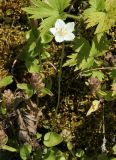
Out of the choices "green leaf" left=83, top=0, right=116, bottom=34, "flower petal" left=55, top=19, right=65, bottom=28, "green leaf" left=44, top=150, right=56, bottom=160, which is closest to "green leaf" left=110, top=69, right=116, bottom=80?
"green leaf" left=83, top=0, right=116, bottom=34

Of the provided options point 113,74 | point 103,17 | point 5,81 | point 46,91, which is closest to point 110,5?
point 103,17

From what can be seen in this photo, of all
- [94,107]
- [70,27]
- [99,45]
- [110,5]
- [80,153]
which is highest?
[110,5]

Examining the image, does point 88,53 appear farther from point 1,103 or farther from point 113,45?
point 1,103

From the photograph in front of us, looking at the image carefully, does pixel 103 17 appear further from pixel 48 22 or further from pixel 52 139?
pixel 52 139

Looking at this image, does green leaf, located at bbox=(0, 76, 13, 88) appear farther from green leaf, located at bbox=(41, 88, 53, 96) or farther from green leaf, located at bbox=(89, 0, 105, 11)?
green leaf, located at bbox=(89, 0, 105, 11)

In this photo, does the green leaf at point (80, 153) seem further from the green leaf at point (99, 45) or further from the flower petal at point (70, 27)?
the flower petal at point (70, 27)

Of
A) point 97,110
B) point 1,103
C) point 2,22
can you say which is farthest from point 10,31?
point 97,110

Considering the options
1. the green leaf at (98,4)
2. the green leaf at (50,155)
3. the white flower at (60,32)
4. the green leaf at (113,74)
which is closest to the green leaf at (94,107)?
the green leaf at (113,74)
